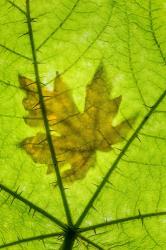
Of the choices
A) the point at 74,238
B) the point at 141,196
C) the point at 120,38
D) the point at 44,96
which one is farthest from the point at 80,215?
the point at 120,38

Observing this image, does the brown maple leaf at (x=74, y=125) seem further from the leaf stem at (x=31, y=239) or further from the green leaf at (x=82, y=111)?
the leaf stem at (x=31, y=239)

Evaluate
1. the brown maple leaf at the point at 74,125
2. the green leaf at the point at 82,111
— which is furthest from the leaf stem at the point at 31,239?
the brown maple leaf at the point at 74,125

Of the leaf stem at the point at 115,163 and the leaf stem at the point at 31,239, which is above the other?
the leaf stem at the point at 115,163

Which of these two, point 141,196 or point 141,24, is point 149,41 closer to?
point 141,24

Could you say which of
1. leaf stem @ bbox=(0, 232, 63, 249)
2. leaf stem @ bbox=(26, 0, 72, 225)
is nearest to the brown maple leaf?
leaf stem @ bbox=(26, 0, 72, 225)

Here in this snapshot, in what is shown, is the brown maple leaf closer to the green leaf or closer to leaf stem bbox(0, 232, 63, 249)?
the green leaf
